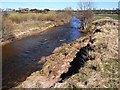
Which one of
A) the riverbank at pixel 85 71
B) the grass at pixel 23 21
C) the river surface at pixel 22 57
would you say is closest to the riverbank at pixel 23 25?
the grass at pixel 23 21

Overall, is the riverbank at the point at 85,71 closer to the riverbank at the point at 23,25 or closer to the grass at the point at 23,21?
the riverbank at the point at 23,25

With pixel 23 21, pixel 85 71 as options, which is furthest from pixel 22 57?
pixel 23 21

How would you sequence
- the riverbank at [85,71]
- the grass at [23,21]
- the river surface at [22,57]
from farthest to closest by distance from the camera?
the grass at [23,21]
the river surface at [22,57]
the riverbank at [85,71]

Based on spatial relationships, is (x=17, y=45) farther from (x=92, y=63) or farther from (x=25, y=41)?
(x=92, y=63)

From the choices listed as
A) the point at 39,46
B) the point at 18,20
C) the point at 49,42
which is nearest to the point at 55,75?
the point at 39,46

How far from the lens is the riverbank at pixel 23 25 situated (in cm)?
4048

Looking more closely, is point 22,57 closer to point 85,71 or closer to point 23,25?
point 85,71

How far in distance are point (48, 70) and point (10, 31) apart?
21631mm

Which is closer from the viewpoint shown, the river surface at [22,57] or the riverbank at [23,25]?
the river surface at [22,57]

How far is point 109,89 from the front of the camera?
42.2ft

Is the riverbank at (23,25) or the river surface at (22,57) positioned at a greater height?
the riverbank at (23,25)

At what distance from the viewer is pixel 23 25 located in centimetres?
5241

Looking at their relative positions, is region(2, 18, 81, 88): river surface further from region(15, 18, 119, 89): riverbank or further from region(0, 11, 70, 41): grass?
region(0, 11, 70, 41): grass

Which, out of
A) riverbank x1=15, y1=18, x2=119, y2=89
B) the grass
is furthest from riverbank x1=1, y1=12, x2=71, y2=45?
riverbank x1=15, y1=18, x2=119, y2=89
